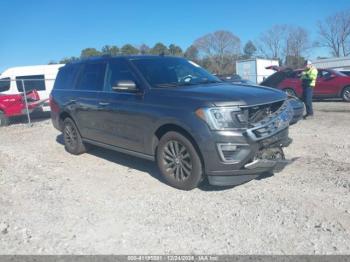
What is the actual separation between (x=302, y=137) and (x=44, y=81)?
39.8ft

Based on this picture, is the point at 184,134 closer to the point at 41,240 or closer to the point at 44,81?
the point at 41,240

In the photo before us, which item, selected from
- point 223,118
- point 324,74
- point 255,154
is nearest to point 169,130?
point 223,118

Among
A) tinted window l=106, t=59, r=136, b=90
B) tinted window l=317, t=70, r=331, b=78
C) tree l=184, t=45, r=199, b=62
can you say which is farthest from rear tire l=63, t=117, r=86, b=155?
tree l=184, t=45, r=199, b=62

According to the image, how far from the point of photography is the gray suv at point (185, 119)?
466 cm

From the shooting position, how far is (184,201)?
484 cm

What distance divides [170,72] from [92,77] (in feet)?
5.63

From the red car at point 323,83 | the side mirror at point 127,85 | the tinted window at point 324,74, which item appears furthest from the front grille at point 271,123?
the tinted window at point 324,74

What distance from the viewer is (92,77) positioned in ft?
22.5

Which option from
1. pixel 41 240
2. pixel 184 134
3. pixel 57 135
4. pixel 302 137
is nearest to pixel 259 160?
pixel 184 134

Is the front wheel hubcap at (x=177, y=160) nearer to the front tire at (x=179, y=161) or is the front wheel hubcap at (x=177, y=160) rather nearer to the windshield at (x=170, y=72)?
the front tire at (x=179, y=161)

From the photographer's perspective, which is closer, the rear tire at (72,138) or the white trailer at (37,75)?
the rear tire at (72,138)

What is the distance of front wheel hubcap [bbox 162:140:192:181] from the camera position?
16.5 feet

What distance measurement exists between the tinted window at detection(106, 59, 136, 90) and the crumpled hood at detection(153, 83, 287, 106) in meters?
0.81

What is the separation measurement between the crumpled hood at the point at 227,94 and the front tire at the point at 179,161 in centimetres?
59
